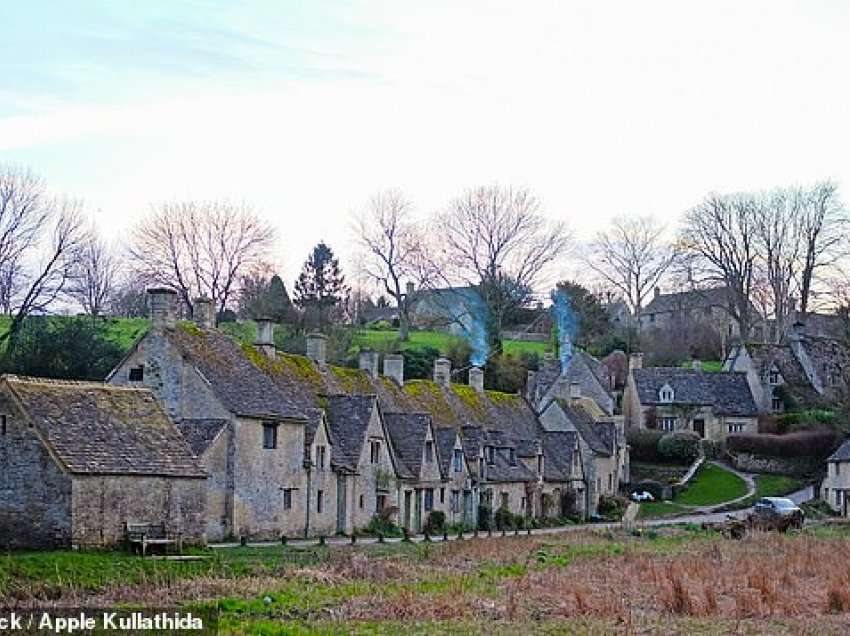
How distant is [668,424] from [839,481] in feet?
68.3

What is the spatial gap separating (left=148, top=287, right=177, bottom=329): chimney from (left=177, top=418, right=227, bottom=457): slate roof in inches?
151

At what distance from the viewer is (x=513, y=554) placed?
40.5 metres

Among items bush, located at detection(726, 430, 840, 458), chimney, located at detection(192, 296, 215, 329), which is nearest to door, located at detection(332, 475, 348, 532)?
chimney, located at detection(192, 296, 215, 329)

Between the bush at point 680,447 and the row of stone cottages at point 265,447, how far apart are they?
5.30 meters

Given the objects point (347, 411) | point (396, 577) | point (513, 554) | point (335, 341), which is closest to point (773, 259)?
point (335, 341)

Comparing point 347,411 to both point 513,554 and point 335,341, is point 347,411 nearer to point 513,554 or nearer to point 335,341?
point 513,554

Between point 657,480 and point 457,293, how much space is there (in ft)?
81.3

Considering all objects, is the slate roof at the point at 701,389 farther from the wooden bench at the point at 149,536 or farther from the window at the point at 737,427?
the wooden bench at the point at 149,536

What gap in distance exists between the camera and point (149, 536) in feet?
111

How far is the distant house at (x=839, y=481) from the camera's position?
73.8 metres

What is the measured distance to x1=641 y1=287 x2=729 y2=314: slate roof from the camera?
117m

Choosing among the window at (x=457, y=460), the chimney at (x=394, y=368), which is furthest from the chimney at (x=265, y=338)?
the chimney at (x=394, y=368)

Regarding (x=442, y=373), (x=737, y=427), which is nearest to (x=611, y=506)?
(x=442, y=373)

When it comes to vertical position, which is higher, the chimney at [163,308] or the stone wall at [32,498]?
the chimney at [163,308]
